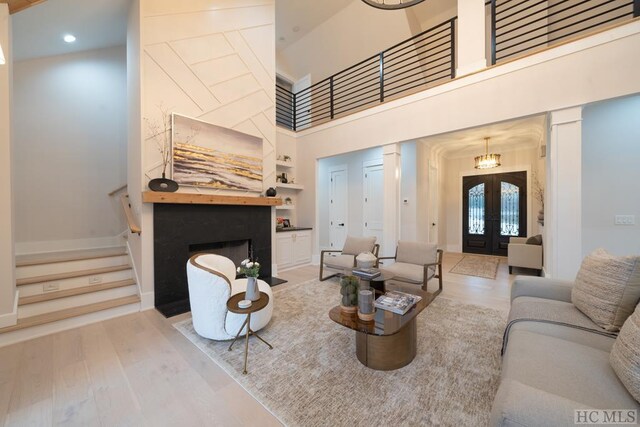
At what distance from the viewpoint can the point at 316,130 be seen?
5.80m

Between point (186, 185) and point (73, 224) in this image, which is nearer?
point (186, 185)

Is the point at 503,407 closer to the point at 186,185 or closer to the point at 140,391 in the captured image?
the point at 140,391

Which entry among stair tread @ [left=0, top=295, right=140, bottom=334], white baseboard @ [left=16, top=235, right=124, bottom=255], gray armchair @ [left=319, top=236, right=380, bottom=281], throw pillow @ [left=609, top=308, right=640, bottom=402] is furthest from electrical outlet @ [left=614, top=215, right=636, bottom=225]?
white baseboard @ [left=16, top=235, right=124, bottom=255]

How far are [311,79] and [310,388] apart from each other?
718cm

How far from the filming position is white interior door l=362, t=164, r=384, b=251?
5785mm

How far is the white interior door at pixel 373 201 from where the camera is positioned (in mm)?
5785

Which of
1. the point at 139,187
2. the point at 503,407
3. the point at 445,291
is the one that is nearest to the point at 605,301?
the point at 503,407

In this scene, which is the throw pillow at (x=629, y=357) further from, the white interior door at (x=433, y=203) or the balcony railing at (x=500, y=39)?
the white interior door at (x=433, y=203)

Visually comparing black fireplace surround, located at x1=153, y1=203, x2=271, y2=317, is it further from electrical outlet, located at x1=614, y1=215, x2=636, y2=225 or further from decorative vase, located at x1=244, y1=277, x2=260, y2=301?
electrical outlet, located at x1=614, y1=215, x2=636, y2=225

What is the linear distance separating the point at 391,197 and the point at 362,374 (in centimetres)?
335

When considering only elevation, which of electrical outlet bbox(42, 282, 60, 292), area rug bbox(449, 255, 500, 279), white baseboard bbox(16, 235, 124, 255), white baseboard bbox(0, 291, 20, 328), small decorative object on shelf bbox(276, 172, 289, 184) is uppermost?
small decorative object on shelf bbox(276, 172, 289, 184)

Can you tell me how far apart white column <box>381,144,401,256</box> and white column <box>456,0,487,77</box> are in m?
1.56

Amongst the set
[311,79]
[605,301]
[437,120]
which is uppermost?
[311,79]

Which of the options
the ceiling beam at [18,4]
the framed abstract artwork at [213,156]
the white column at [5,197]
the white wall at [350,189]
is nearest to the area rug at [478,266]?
the white wall at [350,189]
